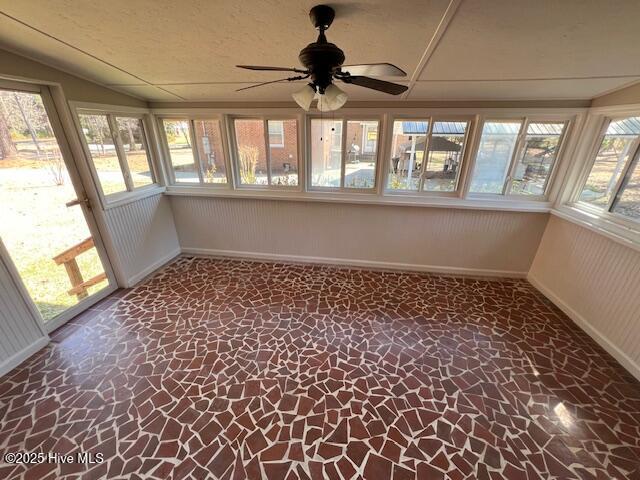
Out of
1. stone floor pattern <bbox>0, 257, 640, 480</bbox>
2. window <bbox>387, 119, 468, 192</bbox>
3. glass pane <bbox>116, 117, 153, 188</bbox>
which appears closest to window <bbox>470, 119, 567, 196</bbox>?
window <bbox>387, 119, 468, 192</bbox>

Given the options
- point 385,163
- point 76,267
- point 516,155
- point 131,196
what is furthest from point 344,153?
point 76,267

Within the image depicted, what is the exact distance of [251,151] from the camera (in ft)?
11.9

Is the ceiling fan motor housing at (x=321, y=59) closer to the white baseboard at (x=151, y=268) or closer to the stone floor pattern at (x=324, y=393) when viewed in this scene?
the stone floor pattern at (x=324, y=393)

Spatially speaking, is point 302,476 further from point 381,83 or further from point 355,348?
point 381,83

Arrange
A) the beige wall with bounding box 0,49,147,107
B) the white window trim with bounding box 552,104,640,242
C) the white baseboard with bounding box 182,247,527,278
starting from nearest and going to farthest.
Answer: the beige wall with bounding box 0,49,147,107, the white window trim with bounding box 552,104,640,242, the white baseboard with bounding box 182,247,527,278

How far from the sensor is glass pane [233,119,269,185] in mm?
3500

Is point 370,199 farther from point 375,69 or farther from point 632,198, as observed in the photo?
point 632,198

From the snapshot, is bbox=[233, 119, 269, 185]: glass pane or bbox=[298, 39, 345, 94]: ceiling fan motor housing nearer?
bbox=[298, 39, 345, 94]: ceiling fan motor housing

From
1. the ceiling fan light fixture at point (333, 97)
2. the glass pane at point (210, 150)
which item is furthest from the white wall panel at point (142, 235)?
the ceiling fan light fixture at point (333, 97)

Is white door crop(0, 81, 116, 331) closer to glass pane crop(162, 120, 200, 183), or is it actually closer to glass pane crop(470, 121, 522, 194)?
glass pane crop(162, 120, 200, 183)

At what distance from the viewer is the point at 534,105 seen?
2801 mm

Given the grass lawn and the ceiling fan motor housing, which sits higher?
the ceiling fan motor housing

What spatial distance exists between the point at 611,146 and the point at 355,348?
3359mm

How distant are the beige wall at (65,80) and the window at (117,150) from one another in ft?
0.56
